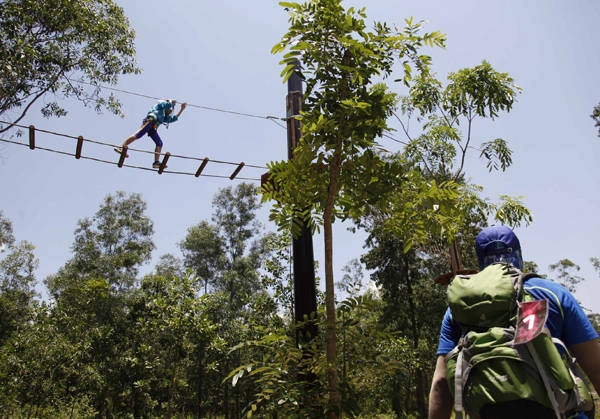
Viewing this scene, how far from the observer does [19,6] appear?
383 inches

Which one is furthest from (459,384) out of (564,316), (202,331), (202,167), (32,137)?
(202,331)

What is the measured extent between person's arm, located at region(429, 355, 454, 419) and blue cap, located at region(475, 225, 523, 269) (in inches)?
18.2

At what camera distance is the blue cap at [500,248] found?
5.55ft

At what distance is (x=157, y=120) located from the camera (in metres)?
7.43

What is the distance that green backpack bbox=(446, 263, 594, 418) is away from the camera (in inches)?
48.4

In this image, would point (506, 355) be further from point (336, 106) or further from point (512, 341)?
point (336, 106)

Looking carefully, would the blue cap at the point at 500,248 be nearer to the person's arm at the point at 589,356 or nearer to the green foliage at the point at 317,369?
the person's arm at the point at 589,356

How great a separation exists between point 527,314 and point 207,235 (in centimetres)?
2854

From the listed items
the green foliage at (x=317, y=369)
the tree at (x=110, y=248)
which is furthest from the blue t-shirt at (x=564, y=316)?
the tree at (x=110, y=248)

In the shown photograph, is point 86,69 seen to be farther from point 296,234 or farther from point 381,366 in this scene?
point 381,366

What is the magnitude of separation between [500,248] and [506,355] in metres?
0.54

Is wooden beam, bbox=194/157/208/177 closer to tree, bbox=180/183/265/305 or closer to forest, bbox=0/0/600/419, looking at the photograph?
forest, bbox=0/0/600/419

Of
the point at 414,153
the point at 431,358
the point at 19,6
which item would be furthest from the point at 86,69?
the point at 431,358

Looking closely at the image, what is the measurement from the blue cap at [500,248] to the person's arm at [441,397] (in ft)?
1.52
